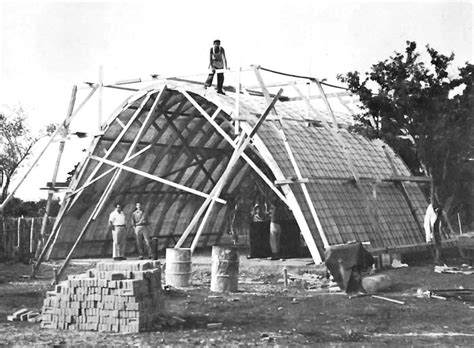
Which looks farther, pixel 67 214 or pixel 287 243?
pixel 67 214

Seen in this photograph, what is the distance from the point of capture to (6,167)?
142 ft

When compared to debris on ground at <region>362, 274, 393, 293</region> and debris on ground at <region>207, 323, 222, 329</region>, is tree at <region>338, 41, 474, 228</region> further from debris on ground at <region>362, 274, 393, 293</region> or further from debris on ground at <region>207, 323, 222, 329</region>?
debris on ground at <region>207, 323, 222, 329</region>

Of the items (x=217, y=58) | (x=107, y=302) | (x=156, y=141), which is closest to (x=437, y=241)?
(x=217, y=58)

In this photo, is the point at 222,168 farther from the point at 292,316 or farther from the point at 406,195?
the point at 292,316

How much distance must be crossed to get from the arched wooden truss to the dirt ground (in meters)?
2.47

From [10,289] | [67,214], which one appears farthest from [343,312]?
[67,214]

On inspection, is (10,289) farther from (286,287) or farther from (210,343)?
(210,343)

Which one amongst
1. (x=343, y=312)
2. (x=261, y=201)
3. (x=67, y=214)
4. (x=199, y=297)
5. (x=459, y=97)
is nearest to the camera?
(x=343, y=312)

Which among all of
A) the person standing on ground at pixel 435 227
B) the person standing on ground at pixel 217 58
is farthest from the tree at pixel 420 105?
the person standing on ground at pixel 217 58

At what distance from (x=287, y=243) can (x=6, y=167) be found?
2582 centimetres

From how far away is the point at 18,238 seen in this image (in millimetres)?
25250

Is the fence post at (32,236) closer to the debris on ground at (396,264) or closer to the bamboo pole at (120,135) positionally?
the bamboo pole at (120,135)

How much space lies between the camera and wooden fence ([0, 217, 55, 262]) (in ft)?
81.4

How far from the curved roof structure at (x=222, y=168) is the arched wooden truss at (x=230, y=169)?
0.04 metres
